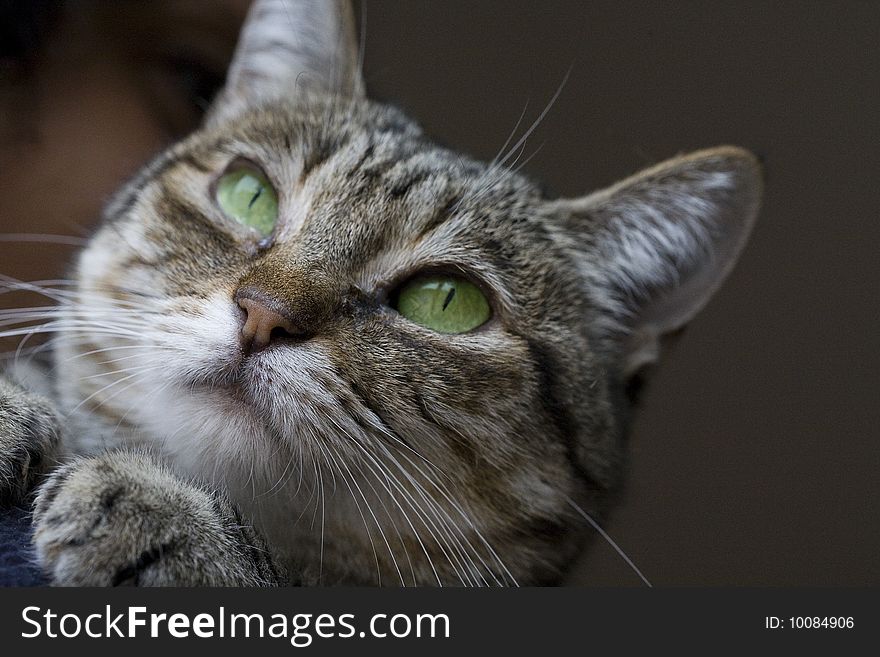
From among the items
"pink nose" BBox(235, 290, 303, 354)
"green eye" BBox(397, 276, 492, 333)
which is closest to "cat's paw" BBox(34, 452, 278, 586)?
"pink nose" BBox(235, 290, 303, 354)

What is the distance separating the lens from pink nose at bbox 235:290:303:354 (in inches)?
33.7

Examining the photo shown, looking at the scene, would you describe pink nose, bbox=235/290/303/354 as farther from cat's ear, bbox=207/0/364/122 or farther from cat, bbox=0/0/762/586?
cat's ear, bbox=207/0/364/122

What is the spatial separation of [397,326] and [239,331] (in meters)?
0.22

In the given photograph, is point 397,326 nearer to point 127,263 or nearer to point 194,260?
point 194,260

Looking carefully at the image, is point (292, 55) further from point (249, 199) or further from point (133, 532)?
point (133, 532)

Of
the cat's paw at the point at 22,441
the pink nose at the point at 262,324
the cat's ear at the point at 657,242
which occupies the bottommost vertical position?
the cat's paw at the point at 22,441

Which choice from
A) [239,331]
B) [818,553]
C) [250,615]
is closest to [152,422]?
[239,331]

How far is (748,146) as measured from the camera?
1431 millimetres

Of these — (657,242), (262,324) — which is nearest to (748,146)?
(657,242)

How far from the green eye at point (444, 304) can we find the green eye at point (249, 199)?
0.86ft

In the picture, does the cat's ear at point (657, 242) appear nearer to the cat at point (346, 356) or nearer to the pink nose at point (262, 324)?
the cat at point (346, 356)

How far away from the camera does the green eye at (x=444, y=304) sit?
1.04 metres

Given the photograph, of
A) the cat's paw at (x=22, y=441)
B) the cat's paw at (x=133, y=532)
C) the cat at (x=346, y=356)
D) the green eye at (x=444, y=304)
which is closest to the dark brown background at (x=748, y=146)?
the cat at (x=346, y=356)

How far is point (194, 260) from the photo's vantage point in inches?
40.6
